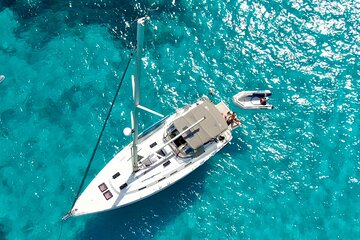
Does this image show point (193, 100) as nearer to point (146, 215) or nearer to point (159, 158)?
point (159, 158)

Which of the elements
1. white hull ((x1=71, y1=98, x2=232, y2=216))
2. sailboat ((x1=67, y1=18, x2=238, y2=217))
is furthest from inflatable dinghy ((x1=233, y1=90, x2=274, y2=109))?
white hull ((x1=71, y1=98, x2=232, y2=216))

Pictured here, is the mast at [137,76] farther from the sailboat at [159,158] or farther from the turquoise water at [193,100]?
the turquoise water at [193,100]

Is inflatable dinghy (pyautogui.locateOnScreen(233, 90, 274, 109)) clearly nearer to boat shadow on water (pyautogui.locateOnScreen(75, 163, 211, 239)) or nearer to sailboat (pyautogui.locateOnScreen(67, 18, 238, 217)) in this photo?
sailboat (pyautogui.locateOnScreen(67, 18, 238, 217))

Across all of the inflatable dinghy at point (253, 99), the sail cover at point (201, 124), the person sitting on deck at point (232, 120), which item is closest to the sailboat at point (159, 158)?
the sail cover at point (201, 124)

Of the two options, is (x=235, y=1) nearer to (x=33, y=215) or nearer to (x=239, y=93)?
(x=239, y=93)

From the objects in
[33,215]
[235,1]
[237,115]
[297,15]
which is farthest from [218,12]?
[33,215]

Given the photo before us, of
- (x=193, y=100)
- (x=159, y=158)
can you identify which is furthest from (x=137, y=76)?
(x=193, y=100)

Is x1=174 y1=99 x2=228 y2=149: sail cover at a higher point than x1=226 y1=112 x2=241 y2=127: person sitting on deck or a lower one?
higher
